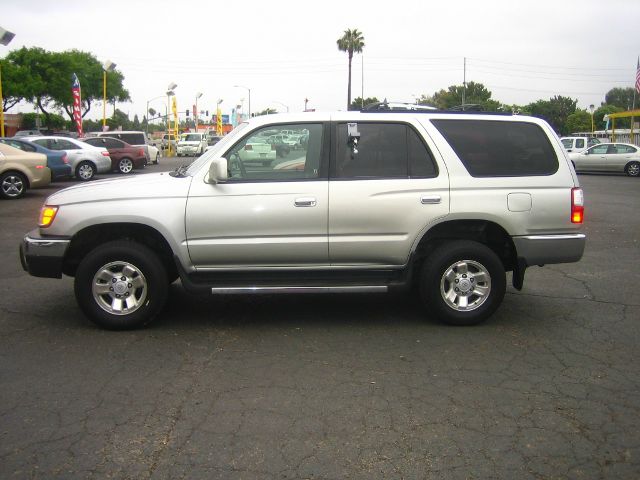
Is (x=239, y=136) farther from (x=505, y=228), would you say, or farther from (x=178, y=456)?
(x=178, y=456)

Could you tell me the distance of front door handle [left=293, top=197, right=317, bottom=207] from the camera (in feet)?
17.4

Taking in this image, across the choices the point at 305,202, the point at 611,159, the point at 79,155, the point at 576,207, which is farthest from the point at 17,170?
the point at 611,159

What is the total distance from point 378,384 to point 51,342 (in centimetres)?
274

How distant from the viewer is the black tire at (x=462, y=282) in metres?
5.48

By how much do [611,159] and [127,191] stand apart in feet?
83.7

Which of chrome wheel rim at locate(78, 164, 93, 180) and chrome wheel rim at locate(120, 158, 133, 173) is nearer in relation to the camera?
chrome wheel rim at locate(78, 164, 93, 180)

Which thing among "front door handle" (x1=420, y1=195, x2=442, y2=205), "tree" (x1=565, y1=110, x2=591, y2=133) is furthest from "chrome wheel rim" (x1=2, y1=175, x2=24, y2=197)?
"tree" (x1=565, y1=110, x2=591, y2=133)

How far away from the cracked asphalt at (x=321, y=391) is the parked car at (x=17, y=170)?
10084 mm

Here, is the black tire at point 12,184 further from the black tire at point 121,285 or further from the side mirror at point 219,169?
the side mirror at point 219,169

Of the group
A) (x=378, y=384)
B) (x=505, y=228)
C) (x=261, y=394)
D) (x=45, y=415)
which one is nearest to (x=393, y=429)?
(x=378, y=384)

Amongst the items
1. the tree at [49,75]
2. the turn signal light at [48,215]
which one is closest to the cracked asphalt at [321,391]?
the turn signal light at [48,215]

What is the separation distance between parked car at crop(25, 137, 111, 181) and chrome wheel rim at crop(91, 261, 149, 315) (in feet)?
53.0

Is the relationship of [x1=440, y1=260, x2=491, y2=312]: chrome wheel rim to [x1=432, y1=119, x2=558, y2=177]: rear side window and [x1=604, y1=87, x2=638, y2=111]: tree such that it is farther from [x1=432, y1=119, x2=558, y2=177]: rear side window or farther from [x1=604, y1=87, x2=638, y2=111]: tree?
[x1=604, y1=87, x2=638, y2=111]: tree

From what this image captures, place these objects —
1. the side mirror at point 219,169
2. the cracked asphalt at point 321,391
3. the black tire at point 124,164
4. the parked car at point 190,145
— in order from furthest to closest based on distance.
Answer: the parked car at point 190,145
the black tire at point 124,164
the side mirror at point 219,169
the cracked asphalt at point 321,391
